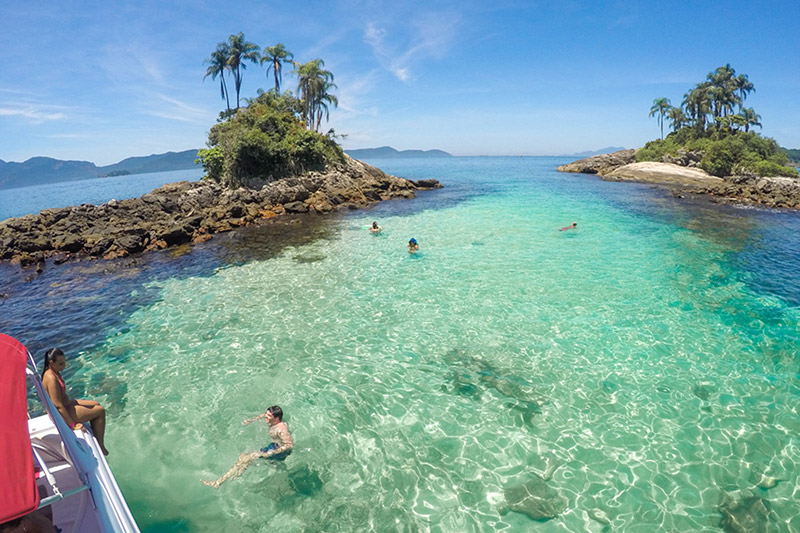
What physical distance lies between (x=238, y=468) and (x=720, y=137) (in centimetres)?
10470

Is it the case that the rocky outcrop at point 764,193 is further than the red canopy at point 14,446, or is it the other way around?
the rocky outcrop at point 764,193

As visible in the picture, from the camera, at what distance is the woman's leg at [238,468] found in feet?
25.3

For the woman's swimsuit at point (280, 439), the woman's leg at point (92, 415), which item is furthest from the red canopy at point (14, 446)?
the woman's swimsuit at point (280, 439)

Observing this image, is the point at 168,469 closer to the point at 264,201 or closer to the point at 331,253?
the point at 331,253

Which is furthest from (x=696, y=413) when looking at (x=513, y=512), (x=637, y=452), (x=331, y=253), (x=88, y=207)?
(x=88, y=207)

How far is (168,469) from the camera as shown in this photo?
8141 mm

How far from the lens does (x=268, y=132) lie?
146 feet

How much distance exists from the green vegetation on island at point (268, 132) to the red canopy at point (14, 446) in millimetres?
41086

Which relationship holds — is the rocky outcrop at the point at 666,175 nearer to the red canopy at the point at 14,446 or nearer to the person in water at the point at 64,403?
the person in water at the point at 64,403

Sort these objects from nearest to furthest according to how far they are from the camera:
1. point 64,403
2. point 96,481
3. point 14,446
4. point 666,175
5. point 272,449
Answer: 1. point 14,446
2. point 96,481
3. point 64,403
4. point 272,449
5. point 666,175

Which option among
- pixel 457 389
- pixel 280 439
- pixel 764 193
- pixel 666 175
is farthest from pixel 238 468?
pixel 666 175

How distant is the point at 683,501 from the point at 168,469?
35.9ft

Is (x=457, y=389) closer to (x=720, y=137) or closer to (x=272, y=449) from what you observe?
(x=272, y=449)

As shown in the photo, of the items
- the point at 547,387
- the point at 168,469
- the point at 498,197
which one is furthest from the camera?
the point at 498,197
